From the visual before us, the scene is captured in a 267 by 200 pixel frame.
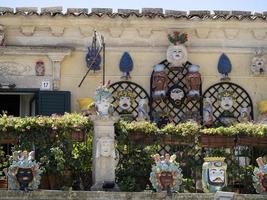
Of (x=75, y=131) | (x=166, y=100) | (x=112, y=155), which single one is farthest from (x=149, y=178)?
(x=166, y=100)

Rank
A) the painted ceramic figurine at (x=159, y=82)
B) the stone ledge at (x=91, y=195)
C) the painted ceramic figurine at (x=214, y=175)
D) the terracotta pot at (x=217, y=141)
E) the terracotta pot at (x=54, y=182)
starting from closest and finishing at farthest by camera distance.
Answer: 1. the stone ledge at (x=91, y=195)
2. the painted ceramic figurine at (x=214, y=175)
3. the terracotta pot at (x=54, y=182)
4. the terracotta pot at (x=217, y=141)
5. the painted ceramic figurine at (x=159, y=82)

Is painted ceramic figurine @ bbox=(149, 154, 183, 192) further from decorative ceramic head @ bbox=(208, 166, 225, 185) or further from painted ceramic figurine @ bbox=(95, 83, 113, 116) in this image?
painted ceramic figurine @ bbox=(95, 83, 113, 116)

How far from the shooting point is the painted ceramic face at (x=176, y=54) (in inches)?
739

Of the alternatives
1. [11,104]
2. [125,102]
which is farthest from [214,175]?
[11,104]

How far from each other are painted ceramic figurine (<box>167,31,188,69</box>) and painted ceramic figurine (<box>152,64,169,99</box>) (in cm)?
39

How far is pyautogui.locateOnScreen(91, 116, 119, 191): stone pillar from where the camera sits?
13.0 meters

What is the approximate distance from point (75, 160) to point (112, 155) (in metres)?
0.83

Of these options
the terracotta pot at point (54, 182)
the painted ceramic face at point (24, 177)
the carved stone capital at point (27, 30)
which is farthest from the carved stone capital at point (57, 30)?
the painted ceramic face at point (24, 177)

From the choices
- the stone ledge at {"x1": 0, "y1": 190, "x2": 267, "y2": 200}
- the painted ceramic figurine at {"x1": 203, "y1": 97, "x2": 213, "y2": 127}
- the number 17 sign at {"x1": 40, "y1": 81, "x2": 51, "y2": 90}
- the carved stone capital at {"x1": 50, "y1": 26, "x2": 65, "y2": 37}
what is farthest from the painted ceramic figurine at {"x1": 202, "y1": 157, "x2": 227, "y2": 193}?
the carved stone capital at {"x1": 50, "y1": 26, "x2": 65, "y2": 37}

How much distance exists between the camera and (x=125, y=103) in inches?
734

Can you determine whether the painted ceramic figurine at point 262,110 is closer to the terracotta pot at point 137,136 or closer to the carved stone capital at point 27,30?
the terracotta pot at point 137,136

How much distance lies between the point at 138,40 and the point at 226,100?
9.83 feet

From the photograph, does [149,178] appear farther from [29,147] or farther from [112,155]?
[29,147]

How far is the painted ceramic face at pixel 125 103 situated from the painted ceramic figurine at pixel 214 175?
574cm
